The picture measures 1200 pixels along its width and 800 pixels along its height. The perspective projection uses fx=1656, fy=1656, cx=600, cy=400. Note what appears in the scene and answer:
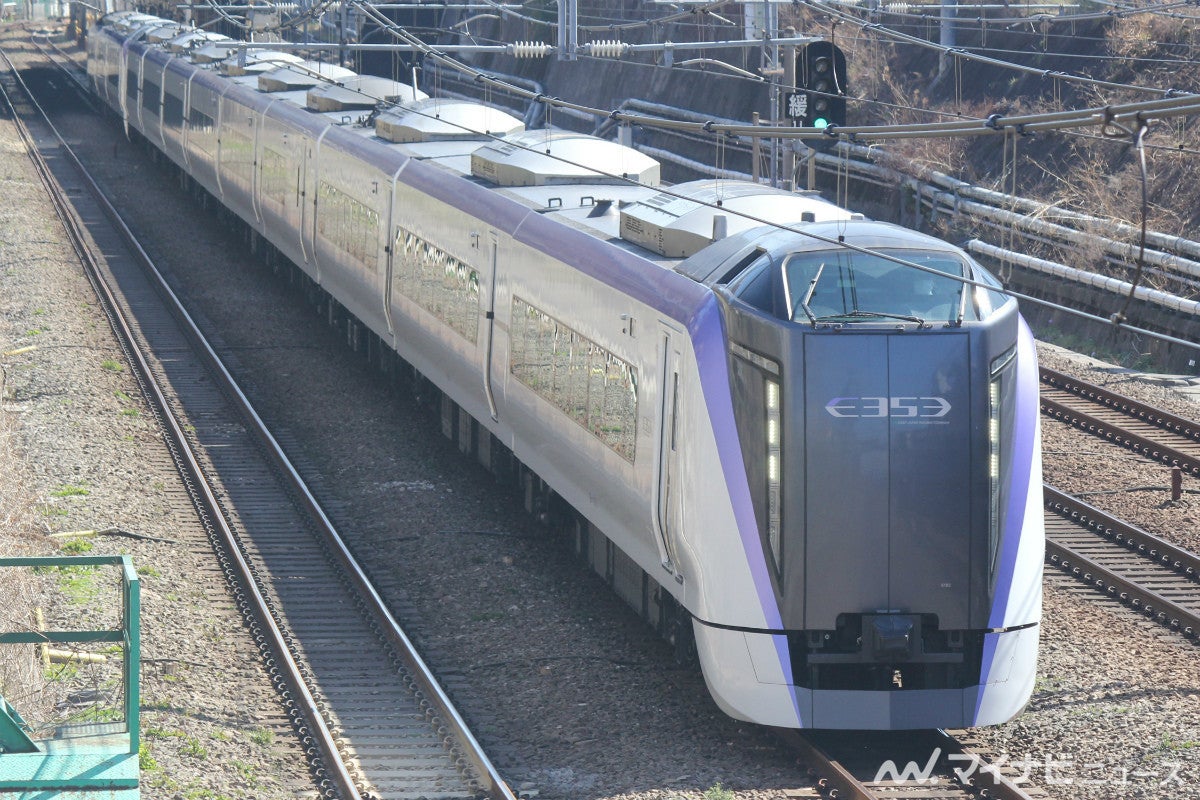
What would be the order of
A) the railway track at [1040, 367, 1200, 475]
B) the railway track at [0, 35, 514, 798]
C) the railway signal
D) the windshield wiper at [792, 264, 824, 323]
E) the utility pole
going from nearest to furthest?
the windshield wiper at [792, 264, 824, 323] → the railway track at [0, 35, 514, 798] → the railway track at [1040, 367, 1200, 475] → the railway signal → the utility pole

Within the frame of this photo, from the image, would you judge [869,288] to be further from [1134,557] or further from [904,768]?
Answer: [1134,557]

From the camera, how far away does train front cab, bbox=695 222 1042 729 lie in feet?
30.3

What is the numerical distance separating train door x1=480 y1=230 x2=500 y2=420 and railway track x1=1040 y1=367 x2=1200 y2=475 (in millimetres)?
6775

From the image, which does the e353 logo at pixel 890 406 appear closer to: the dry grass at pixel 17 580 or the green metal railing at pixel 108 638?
the green metal railing at pixel 108 638

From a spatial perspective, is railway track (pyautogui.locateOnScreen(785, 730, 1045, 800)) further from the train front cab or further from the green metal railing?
the green metal railing

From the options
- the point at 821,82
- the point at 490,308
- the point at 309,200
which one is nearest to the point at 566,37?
the point at 309,200

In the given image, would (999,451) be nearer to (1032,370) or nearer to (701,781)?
(1032,370)

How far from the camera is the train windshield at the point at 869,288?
9383 millimetres

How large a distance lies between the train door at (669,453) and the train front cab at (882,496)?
0.72m

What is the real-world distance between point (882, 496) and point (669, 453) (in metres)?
1.60

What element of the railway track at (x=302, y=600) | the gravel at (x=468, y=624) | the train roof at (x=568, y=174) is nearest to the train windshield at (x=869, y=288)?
the train roof at (x=568, y=174)

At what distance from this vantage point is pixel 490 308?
47.9 ft

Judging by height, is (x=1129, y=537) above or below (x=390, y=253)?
below

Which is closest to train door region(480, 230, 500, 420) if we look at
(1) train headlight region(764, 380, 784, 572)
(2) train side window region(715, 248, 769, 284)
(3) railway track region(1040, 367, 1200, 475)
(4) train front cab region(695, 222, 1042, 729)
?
(2) train side window region(715, 248, 769, 284)
